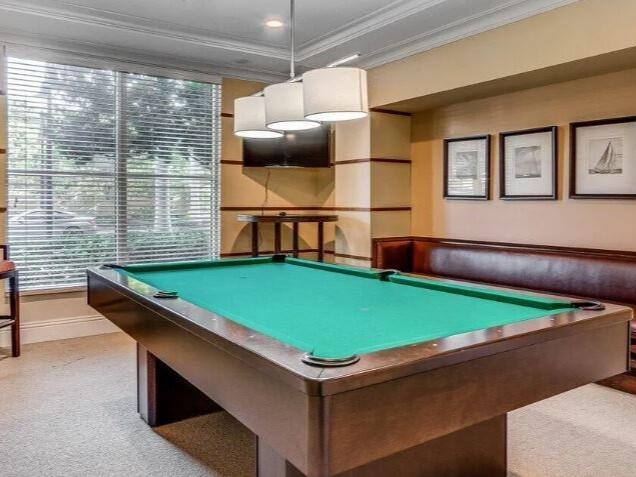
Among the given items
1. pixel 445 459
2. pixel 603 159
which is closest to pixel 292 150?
pixel 603 159

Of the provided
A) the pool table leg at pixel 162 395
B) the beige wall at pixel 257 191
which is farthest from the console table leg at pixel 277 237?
the pool table leg at pixel 162 395

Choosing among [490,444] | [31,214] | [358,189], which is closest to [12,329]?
[31,214]

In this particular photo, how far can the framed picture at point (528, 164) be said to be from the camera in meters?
4.12

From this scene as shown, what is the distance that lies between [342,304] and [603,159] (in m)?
2.69

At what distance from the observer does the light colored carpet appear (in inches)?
91.7

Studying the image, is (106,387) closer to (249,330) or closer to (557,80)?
(249,330)

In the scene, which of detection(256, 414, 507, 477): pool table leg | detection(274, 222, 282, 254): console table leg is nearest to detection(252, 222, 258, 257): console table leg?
detection(274, 222, 282, 254): console table leg

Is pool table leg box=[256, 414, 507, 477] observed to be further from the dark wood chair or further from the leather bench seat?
the dark wood chair

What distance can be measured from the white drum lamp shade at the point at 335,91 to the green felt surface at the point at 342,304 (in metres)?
0.81

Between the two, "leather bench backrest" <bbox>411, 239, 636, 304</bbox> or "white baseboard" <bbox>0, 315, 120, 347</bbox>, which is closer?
"leather bench backrest" <bbox>411, 239, 636, 304</bbox>

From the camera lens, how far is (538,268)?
4004 mm

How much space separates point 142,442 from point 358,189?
314 cm

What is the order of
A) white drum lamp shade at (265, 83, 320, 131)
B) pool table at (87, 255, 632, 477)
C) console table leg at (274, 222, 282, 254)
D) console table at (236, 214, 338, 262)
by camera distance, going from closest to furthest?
1. pool table at (87, 255, 632, 477)
2. white drum lamp shade at (265, 83, 320, 131)
3. console table at (236, 214, 338, 262)
4. console table leg at (274, 222, 282, 254)

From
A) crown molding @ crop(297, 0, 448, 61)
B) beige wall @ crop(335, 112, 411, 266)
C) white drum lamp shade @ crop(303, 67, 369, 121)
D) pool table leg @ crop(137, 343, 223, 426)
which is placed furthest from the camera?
beige wall @ crop(335, 112, 411, 266)
